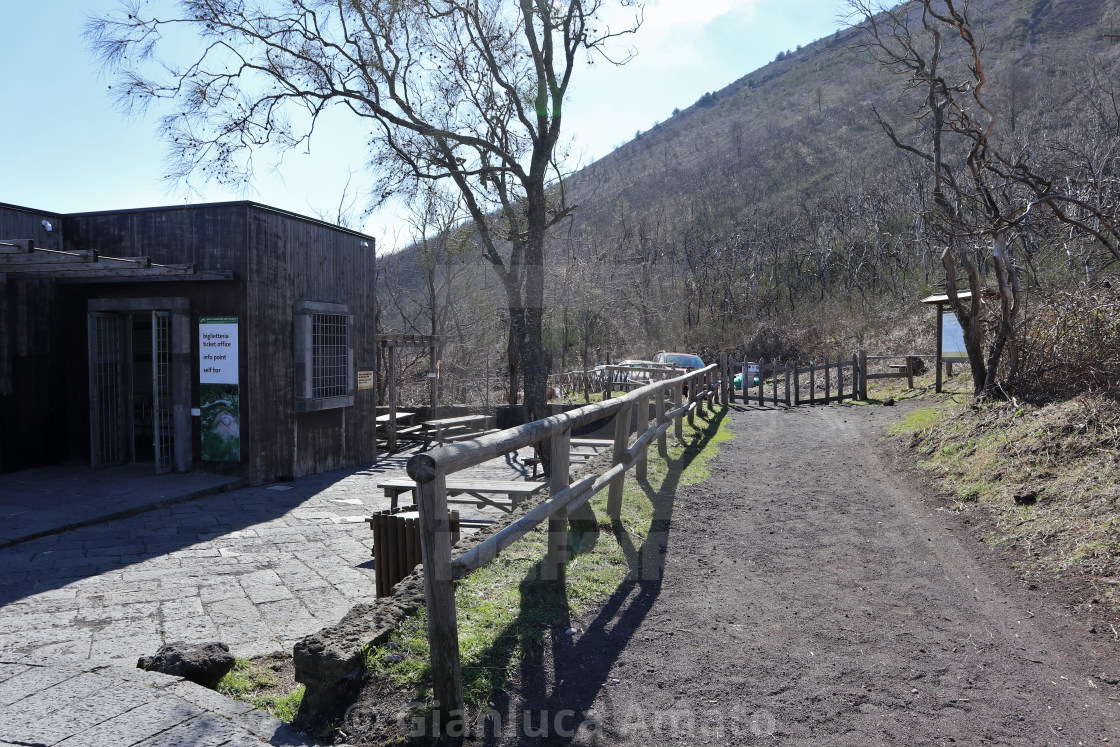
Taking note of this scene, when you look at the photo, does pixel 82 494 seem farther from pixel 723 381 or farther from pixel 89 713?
pixel 723 381

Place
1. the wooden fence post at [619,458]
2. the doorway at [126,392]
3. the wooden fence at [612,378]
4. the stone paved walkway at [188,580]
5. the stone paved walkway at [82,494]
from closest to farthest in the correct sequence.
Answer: the stone paved walkway at [188,580]
the wooden fence post at [619,458]
the stone paved walkway at [82,494]
the doorway at [126,392]
the wooden fence at [612,378]

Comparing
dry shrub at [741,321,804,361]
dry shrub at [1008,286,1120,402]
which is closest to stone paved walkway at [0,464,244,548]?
dry shrub at [1008,286,1120,402]

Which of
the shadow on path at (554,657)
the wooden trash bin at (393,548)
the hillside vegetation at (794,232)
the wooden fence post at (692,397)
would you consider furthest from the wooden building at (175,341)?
the shadow on path at (554,657)

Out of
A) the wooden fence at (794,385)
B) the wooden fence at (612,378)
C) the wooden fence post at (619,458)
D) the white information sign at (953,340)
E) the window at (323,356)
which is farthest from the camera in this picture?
the wooden fence at (612,378)

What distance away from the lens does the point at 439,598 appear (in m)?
2.76

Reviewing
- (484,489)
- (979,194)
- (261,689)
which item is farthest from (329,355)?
(979,194)

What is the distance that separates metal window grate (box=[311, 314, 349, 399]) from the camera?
11.6 meters

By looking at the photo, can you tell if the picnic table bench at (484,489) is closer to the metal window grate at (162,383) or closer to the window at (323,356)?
the window at (323,356)

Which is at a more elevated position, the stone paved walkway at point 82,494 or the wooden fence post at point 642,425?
the wooden fence post at point 642,425

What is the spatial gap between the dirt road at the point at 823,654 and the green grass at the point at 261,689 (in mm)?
1080

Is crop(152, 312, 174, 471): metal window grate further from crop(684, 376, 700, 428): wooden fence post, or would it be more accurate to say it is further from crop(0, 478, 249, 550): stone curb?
crop(684, 376, 700, 428): wooden fence post

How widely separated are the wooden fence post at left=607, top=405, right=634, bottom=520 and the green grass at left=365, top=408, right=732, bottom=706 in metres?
0.09

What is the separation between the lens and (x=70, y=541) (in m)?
7.11

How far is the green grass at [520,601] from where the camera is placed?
3.11m
